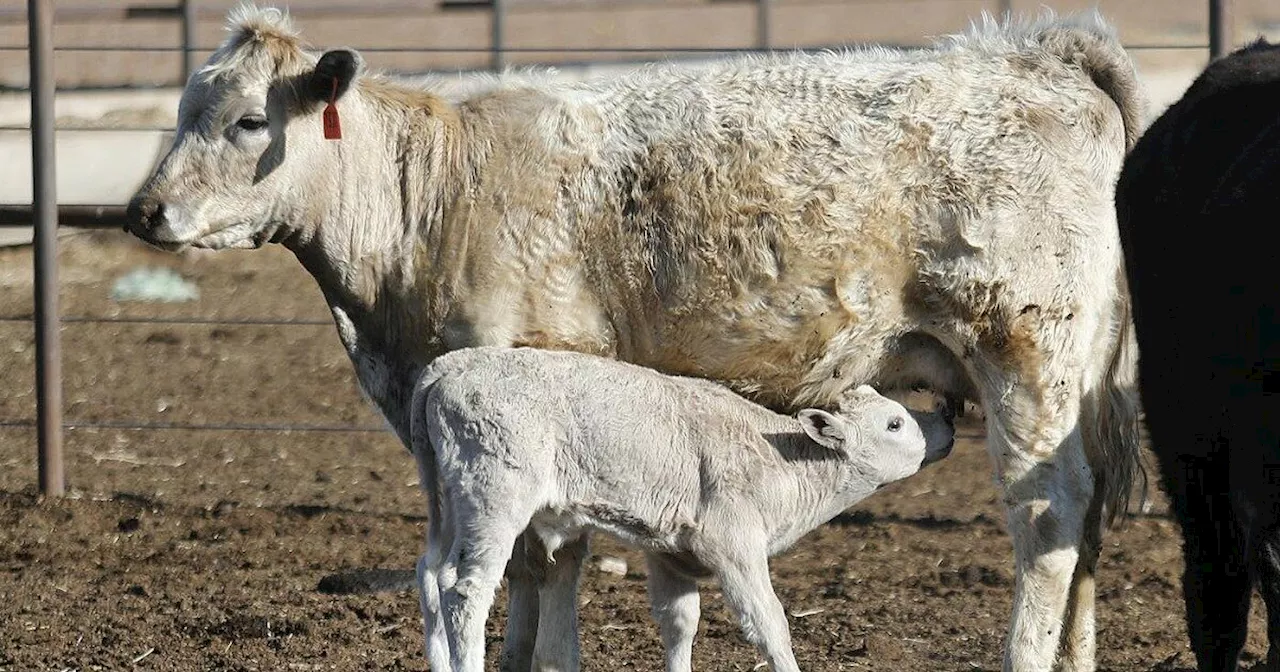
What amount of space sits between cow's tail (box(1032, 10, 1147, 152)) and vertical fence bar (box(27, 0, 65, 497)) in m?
4.60

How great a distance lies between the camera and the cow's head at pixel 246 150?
5469mm

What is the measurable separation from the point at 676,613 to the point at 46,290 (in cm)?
413

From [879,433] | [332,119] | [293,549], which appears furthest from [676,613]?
[293,549]

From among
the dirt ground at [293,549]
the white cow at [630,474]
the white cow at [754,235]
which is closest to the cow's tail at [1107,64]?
the white cow at [754,235]

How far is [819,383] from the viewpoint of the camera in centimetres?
561

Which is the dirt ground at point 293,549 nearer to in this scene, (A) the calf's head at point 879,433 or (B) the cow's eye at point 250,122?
(A) the calf's head at point 879,433

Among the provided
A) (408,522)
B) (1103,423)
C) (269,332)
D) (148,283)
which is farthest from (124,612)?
(148,283)

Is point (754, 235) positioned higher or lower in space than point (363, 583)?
higher

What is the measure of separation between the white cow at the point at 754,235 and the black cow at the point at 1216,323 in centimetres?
69

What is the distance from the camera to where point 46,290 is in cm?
811

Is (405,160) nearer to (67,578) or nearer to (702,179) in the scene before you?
(702,179)

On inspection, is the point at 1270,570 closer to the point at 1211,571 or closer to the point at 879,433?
the point at 1211,571

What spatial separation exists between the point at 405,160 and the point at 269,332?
5479 millimetres

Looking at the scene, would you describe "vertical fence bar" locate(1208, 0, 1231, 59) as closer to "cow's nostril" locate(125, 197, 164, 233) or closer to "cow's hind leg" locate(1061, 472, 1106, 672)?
"cow's hind leg" locate(1061, 472, 1106, 672)
